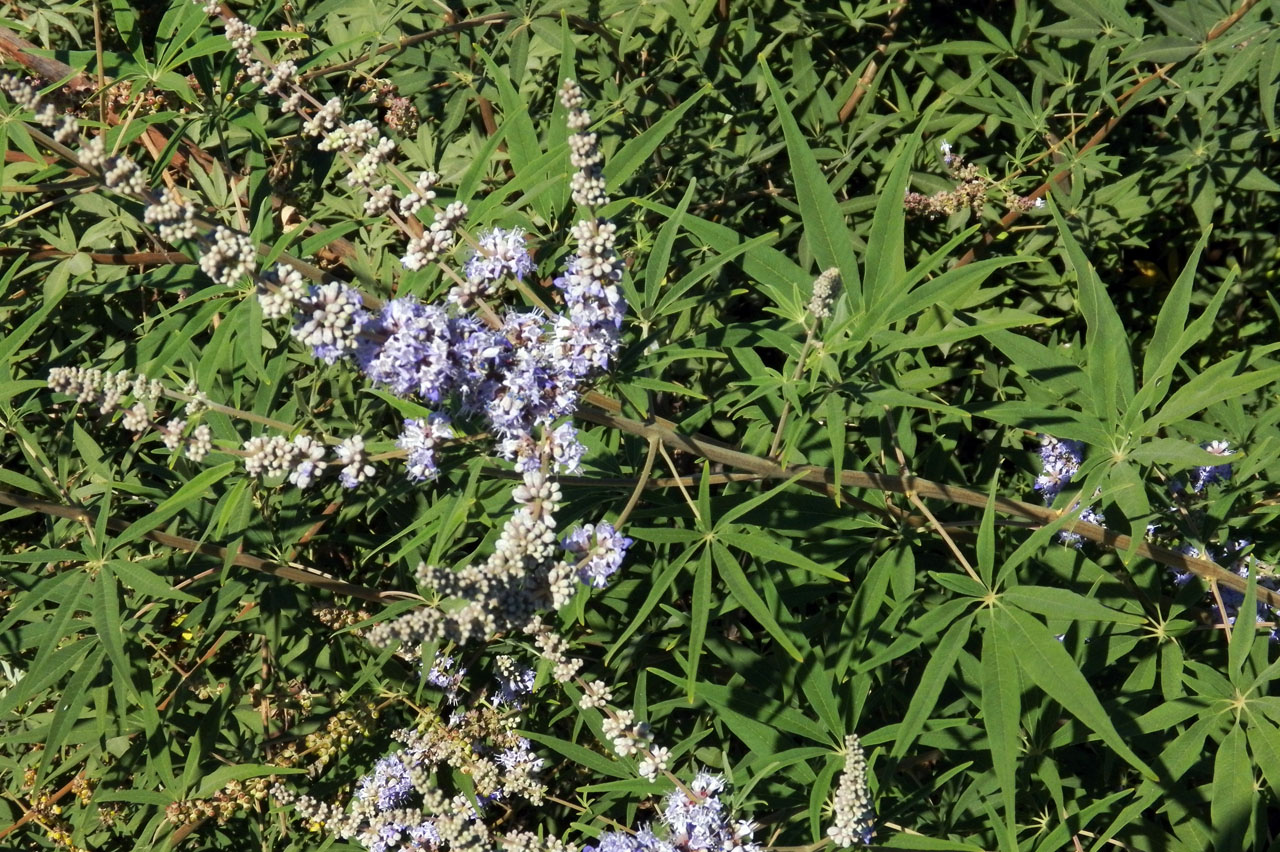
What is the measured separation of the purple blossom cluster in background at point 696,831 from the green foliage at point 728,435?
10 centimetres

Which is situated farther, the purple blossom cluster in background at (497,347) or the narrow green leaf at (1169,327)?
the narrow green leaf at (1169,327)

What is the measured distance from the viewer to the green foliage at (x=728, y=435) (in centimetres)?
294

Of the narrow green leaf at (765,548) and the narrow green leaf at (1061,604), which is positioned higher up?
the narrow green leaf at (765,548)

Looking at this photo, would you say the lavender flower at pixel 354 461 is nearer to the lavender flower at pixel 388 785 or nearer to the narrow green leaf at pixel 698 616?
the narrow green leaf at pixel 698 616

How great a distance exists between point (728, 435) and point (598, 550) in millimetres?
1805

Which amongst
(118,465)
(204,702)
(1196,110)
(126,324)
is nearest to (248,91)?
(126,324)

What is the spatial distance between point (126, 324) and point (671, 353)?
2.91m

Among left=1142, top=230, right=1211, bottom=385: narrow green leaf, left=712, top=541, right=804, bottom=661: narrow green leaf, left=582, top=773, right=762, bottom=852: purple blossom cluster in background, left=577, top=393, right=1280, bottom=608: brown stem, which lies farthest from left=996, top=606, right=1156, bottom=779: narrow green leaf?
left=582, top=773, right=762, bottom=852: purple blossom cluster in background

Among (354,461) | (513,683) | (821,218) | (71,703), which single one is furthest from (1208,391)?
(71,703)

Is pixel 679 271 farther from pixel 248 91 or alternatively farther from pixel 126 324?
pixel 126 324

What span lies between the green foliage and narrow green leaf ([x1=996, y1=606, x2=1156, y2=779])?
0.01 meters

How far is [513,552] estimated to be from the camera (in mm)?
2330

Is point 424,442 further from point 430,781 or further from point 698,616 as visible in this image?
point 430,781

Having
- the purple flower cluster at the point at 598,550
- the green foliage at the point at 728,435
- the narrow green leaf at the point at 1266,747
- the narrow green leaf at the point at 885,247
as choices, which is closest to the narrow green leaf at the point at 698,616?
the green foliage at the point at 728,435
